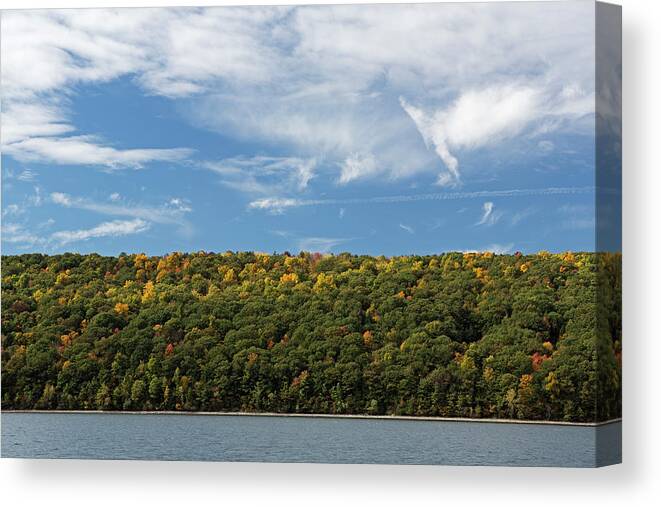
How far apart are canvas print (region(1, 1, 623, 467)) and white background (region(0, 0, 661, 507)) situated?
30 cm

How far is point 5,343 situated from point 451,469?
211 inches

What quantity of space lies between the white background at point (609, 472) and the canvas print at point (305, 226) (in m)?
0.30

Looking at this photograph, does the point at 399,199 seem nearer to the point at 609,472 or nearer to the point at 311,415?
the point at 311,415

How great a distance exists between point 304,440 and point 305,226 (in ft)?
7.87

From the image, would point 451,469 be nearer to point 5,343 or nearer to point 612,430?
point 612,430

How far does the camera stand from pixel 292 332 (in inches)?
489

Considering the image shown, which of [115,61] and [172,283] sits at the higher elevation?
[115,61]

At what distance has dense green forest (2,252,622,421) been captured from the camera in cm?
1187

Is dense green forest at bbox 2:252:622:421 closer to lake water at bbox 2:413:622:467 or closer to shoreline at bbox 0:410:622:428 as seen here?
shoreline at bbox 0:410:622:428

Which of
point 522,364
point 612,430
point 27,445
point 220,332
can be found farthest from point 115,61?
point 612,430

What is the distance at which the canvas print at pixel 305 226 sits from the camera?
444 inches

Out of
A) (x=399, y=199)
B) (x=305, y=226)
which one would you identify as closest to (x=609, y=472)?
(x=399, y=199)

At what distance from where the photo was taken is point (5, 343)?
12.3m

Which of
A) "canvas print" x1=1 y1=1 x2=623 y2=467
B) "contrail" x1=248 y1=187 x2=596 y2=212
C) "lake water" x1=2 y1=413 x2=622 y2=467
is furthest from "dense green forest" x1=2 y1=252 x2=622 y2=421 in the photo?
"contrail" x1=248 y1=187 x2=596 y2=212
